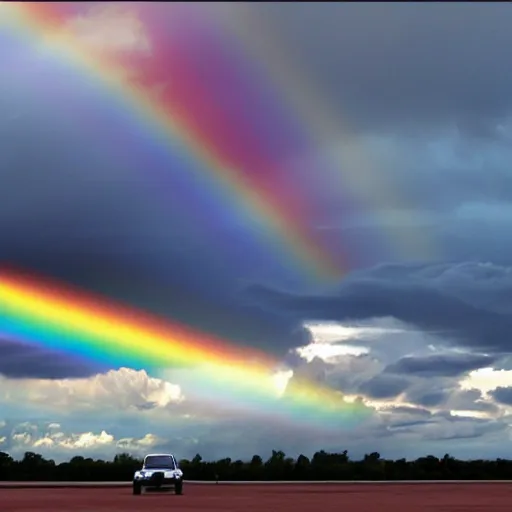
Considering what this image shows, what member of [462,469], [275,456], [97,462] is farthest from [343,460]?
[97,462]

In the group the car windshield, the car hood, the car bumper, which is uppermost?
the car windshield

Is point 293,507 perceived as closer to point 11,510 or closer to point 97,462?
point 11,510

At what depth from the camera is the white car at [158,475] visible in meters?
56.8

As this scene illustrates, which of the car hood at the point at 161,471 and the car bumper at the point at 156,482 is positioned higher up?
the car hood at the point at 161,471

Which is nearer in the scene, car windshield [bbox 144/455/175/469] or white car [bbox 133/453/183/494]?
white car [bbox 133/453/183/494]

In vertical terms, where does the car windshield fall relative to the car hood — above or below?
above

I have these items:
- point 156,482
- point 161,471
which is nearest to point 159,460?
point 161,471

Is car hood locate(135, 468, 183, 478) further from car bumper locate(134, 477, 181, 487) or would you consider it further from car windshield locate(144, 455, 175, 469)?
car windshield locate(144, 455, 175, 469)

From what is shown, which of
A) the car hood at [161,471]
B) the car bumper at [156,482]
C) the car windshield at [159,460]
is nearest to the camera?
the car bumper at [156,482]

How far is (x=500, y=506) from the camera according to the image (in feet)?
130

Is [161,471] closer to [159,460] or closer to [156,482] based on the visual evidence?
[156,482]

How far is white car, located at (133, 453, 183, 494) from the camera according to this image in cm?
5678

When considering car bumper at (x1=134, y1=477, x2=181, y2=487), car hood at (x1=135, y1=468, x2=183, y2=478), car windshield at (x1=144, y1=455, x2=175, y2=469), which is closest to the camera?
car bumper at (x1=134, y1=477, x2=181, y2=487)

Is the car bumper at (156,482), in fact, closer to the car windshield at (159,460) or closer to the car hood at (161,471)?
the car hood at (161,471)
